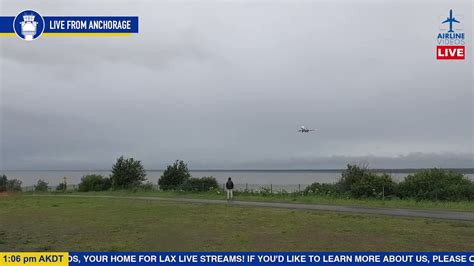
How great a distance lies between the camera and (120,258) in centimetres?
1048

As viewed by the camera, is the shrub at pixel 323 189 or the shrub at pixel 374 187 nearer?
the shrub at pixel 374 187

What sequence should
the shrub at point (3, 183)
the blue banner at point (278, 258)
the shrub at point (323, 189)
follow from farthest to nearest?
1. the shrub at point (3, 183)
2. the shrub at point (323, 189)
3. the blue banner at point (278, 258)

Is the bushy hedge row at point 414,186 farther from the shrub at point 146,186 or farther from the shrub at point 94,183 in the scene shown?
the shrub at point 94,183

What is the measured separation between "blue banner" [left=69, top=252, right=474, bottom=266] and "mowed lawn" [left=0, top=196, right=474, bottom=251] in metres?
0.66

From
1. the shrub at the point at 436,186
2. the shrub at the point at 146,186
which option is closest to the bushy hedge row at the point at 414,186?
the shrub at the point at 436,186

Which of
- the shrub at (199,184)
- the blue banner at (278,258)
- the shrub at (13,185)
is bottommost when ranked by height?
the shrub at (13,185)

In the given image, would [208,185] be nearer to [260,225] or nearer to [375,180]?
[375,180]

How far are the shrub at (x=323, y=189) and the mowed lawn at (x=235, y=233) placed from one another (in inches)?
593

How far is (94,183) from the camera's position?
5175 centimetres

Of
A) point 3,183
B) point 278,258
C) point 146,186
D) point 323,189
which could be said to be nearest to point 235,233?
point 278,258

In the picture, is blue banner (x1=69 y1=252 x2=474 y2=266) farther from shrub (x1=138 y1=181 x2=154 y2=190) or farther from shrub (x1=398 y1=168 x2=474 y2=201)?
shrub (x1=138 y1=181 x2=154 y2=190)

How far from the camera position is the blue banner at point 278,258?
10.1 metres

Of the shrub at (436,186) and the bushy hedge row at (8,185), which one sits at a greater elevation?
the shrub at (436,186)

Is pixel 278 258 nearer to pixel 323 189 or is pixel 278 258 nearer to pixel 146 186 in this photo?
pixel 323 189
